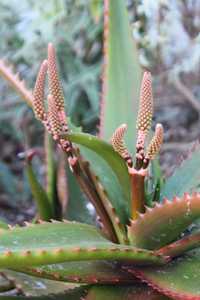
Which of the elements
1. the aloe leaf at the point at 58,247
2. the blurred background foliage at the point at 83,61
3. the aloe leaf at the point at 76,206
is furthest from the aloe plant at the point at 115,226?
the blurred background foliage at the point at 83,61

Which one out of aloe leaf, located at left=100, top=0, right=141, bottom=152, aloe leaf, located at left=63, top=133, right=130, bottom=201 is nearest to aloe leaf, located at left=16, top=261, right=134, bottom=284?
aloe leaf, located at left=63, top=133, right=130, bottom=201

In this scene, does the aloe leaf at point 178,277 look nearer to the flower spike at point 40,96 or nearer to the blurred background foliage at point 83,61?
the flower spike at point 40,96

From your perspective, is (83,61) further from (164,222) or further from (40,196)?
(164,222)

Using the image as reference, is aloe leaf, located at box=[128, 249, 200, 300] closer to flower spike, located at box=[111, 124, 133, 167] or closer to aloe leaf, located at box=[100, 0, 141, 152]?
flower spike, located at box=[111, 124, 133, 167]

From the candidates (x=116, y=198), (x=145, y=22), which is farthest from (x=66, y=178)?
(x=145, y=22)

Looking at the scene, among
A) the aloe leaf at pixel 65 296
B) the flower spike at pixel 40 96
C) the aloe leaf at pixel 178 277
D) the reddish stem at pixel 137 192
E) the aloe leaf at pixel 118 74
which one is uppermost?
the aloe leaf at pixel 118 74
